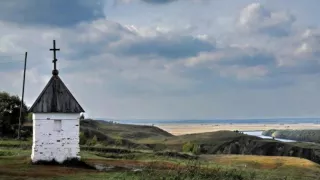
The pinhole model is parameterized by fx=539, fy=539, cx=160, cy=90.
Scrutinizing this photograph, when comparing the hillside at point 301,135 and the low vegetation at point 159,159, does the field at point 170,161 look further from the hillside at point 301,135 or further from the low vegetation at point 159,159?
the hillside at point 301,135

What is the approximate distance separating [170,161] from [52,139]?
12074mm

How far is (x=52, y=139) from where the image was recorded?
3797 cm

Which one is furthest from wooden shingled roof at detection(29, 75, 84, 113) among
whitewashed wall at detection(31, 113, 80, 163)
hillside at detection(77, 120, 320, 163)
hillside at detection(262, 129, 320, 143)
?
hillside at detection(262, 129, 320, 143)

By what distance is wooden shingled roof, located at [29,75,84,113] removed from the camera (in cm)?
3838

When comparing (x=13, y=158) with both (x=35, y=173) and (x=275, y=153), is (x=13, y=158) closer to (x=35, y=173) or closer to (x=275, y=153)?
(x=35, y=173)

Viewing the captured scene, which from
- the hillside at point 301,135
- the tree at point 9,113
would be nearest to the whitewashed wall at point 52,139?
the tree at point 9,113

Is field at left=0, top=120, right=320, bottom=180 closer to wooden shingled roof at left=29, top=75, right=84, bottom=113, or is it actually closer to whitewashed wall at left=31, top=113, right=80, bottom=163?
whitewashed wall at left=31, top=113, right=80, bottom=163

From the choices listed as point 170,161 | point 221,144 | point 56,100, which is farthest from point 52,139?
point 221,144

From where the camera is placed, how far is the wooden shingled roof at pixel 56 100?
126ft

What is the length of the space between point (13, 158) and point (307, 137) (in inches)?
5005

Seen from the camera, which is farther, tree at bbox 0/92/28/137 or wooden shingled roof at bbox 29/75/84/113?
tree at bbox 0/92/28/137

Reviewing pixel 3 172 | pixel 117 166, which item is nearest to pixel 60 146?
pixel 117 166

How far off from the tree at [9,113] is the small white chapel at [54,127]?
3852 cm

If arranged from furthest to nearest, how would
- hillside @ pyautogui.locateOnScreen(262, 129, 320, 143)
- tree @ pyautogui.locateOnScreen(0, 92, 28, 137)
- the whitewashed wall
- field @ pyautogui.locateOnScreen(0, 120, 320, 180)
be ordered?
hillside @ pyautogui.locateOnScreen(262, 129, 320, 143) < tree @ pyautogui.locateOnScreen(0, 92, 28, 137) < the whitewashed wall < field @ pyautogui.locateOnScreen(0, 120, 320, 180)
